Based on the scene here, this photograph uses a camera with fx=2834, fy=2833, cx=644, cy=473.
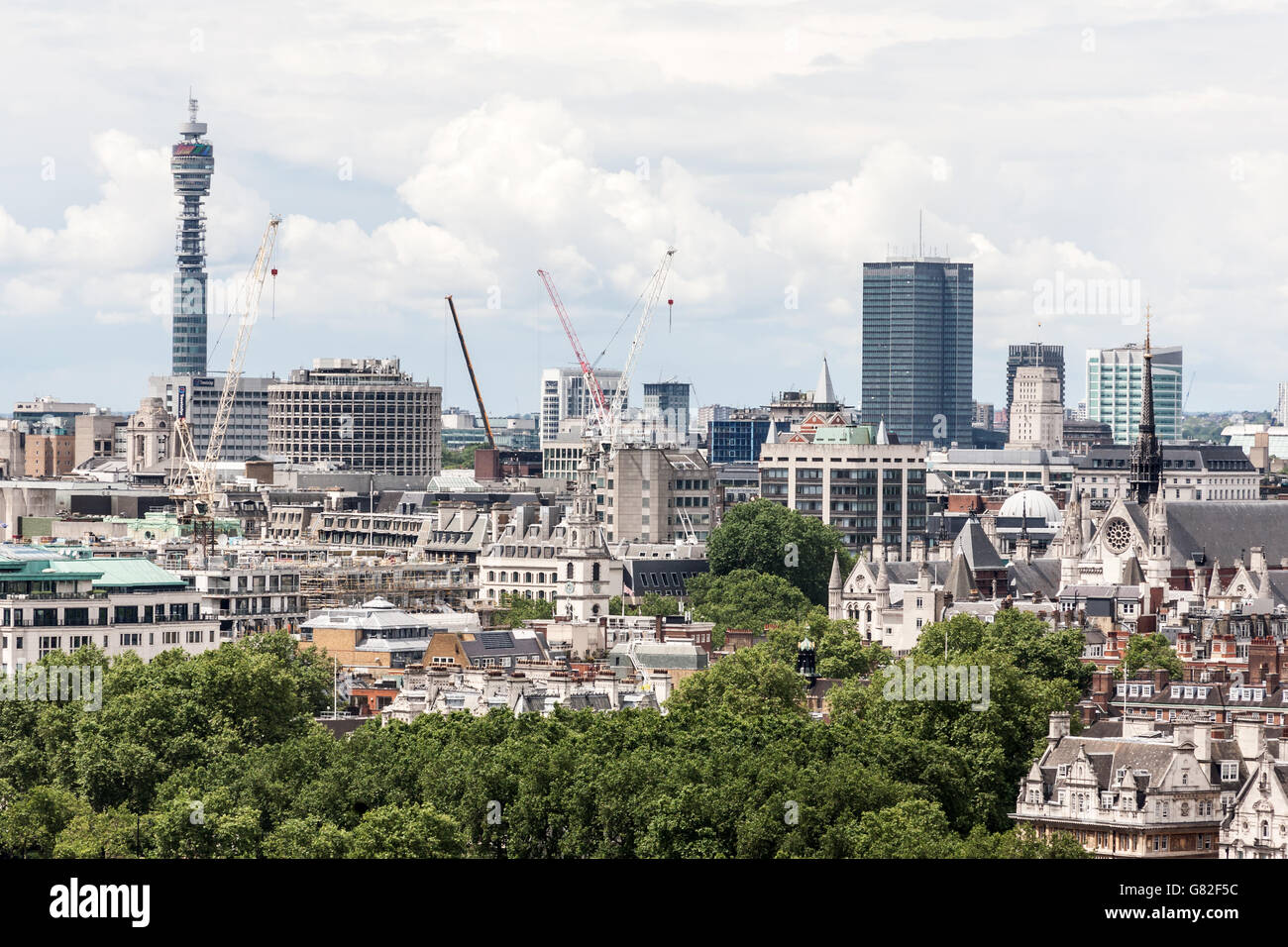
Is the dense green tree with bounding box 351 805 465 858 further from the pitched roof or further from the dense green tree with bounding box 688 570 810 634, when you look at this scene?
the pitched roof

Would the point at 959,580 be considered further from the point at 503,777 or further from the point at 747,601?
the point at 503,777

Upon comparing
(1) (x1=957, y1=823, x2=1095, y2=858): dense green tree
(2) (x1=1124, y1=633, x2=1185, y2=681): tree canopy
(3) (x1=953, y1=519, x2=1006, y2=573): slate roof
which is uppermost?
(3) (x1=953, y1=519, x2=1006, y2=573): slate roof

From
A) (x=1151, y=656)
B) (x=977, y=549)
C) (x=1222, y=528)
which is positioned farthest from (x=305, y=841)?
(x=1222, y=528)

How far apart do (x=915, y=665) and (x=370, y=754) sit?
29.9 m

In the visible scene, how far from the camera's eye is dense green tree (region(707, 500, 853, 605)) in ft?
629

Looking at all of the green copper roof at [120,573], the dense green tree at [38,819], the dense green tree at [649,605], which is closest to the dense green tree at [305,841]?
the dense green tree at [38,819]

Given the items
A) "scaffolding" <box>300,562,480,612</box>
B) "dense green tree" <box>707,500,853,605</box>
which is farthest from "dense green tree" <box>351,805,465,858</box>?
"dense green tree" <box>707,500,853,605</box>

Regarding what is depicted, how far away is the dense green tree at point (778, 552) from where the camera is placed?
192 metres

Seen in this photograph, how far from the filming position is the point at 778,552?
193250 mm

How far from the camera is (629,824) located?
75.4 metres

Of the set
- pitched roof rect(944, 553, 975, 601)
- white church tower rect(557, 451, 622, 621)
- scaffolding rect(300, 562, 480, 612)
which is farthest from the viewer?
white church tower rect(557, 451, 622, 621)
